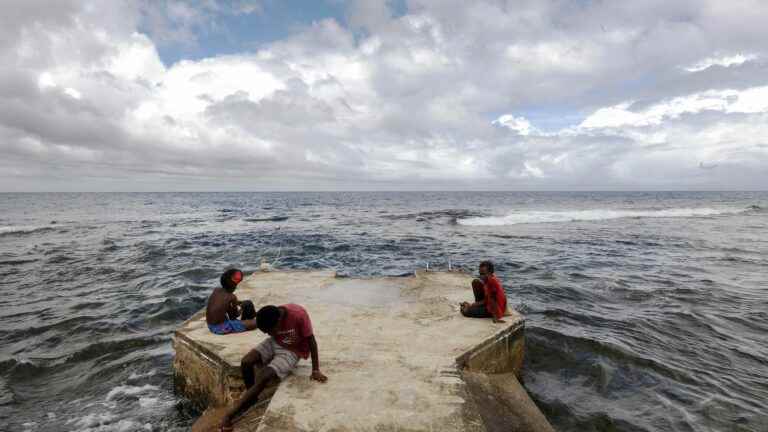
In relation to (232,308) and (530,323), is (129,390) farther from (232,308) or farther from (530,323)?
(530,323)

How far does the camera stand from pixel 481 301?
650cm

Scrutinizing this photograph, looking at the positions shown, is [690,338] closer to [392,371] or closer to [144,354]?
[392,371]

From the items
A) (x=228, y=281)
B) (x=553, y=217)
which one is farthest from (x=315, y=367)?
(x=553, y=217)

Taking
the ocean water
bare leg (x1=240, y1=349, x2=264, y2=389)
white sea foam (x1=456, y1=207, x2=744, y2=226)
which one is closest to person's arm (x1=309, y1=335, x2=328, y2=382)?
bare leg (x1=240, y1=349, x2=264, y2=389)

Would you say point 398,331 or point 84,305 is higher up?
point 398,331

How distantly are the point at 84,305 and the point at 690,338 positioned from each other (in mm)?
14609

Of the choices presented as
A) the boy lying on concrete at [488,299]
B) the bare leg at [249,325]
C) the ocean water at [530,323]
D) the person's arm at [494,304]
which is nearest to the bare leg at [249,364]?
the bare leg at [249,325]

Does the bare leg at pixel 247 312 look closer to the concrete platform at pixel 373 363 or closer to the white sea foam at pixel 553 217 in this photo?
the concrete platform at pixel 373 363

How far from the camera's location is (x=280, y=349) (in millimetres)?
4406

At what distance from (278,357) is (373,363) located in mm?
1104

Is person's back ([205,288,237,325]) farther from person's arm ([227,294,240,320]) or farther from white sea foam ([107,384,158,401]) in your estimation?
white sea foam ([107,384,158,401])

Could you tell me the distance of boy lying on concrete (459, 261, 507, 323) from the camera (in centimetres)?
629

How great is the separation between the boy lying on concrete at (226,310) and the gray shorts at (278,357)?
1247 millimetres

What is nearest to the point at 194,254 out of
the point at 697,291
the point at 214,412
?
the point at 214,412
